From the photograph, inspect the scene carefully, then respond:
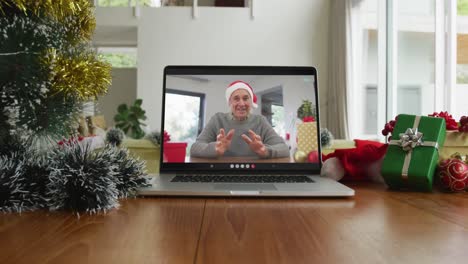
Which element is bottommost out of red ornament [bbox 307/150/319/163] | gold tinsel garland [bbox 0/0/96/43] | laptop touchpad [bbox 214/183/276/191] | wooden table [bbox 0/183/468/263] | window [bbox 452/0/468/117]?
wooden table [bbox 0/183/468/263]

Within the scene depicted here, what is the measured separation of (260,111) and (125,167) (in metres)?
0.34

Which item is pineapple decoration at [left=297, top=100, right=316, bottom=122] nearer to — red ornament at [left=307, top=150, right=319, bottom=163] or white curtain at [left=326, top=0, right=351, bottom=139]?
red ornament at [left=307, top=150, right=319, bottom=163]

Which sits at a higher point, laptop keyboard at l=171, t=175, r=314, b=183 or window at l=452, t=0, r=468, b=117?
window at l=452, t=0, r=468, b=117

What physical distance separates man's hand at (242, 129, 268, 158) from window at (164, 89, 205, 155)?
0.11 meters

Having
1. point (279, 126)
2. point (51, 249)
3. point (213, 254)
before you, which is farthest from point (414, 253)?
point (279, 126)

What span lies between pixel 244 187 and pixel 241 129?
197mm

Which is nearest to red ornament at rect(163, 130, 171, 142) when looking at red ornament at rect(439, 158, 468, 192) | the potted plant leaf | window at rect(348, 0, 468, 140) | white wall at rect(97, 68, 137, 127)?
red ornament at rect(439, 158, 468, 192)

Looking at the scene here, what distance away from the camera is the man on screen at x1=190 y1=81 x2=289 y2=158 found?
0.94m

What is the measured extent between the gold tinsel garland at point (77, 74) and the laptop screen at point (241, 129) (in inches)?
10.0

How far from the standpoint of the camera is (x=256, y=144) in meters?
0.94

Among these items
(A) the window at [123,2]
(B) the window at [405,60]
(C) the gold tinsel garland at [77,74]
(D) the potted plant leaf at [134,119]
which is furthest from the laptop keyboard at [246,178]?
(A) the window at [123,2]

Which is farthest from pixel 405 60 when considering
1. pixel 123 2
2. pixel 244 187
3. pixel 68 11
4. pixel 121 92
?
pixel 121 92

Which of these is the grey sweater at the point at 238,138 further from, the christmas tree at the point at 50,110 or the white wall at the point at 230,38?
the white wall at the point at 230,38

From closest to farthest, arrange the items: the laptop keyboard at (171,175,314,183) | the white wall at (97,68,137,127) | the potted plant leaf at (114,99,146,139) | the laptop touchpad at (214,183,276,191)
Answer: the laptop touchpad at (214,183,276,191) < the laptop keyboard at (171,175,314,183) < the potted plant leaf at (114,99,146,139) < the white wall at (97,68,137,127)
